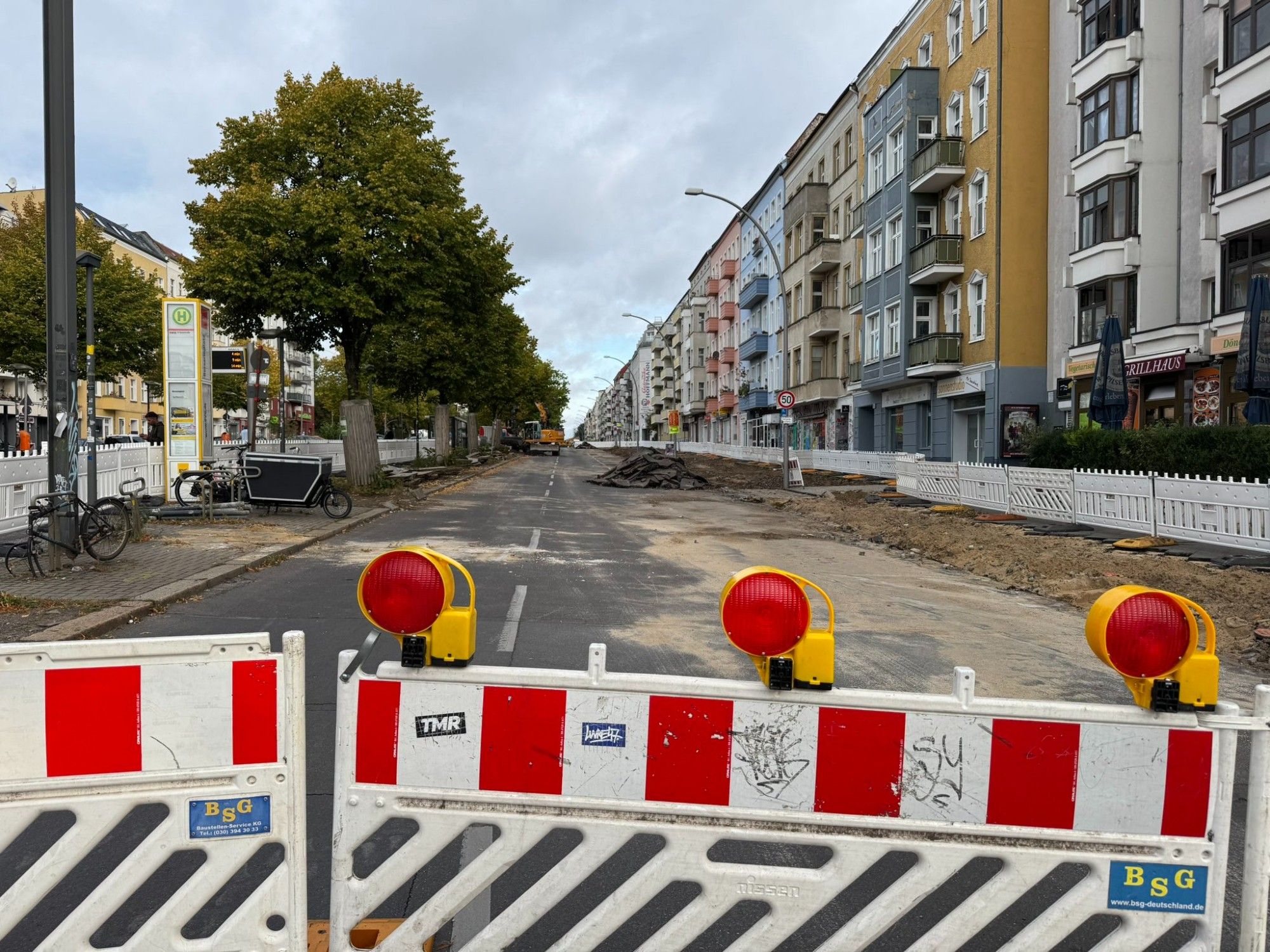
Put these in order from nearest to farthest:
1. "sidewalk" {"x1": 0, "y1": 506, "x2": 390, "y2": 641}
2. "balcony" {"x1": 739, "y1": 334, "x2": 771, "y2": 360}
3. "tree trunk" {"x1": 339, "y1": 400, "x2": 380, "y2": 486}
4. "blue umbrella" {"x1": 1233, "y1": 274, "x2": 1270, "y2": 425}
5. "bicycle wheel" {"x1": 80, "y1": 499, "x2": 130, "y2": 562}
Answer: "sidewalk" {"x1": 0, "y1": 506, "x2": 390, "y2": 641}, "bicycle wheel" {"x1": 80, "y1": 499, "x2": 130, "y2": 562}, "blue umbrella" {"x1": 1233, "y1": 274, "x2": 1270, "y2": 425}, "tree trunk" {"x1": 339, "y1": 400, "x2": 380, "y2": 486}, "balcony" {"x1": 739, "y1": 334, "x2": 771, "y2": 360}

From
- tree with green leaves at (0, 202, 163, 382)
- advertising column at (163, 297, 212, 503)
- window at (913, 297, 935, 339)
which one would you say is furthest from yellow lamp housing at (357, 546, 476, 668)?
window at (913, 297, 935, 339)

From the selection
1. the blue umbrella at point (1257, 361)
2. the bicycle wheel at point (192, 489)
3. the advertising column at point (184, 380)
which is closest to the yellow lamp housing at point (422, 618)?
the bicycle wheel at point (192, 489)

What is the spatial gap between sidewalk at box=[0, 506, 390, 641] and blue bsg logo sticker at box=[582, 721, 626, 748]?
18.7ft

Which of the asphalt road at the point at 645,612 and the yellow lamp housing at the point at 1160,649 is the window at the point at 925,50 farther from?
the yellow lamp housing at the point at 1160,649

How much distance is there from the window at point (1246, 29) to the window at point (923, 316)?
13.9 m

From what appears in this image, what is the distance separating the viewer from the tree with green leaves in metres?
32.8

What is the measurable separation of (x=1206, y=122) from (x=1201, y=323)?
525 centimetres

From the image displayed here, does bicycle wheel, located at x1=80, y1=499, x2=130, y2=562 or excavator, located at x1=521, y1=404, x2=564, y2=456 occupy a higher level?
excavator, located at x1=521, y1=404, x2=564, y2=456

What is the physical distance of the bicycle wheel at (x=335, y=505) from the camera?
16.8m

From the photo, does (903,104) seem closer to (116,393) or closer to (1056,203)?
(1056,203)

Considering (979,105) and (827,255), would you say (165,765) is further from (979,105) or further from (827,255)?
(827,255)

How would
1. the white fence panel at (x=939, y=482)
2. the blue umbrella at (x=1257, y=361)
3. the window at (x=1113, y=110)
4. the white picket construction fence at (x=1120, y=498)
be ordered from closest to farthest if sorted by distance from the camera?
the white picket construction fence at (x=1120, y=498), the blue umbrella at (x=1257, y=361), the white fence panel at (x=939, y=482), the window at (x=1113, y=110)

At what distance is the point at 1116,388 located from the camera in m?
20.9

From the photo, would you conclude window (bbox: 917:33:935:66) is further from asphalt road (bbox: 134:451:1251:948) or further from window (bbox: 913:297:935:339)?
asphalt road (bbox: 134:451:1251:948)
